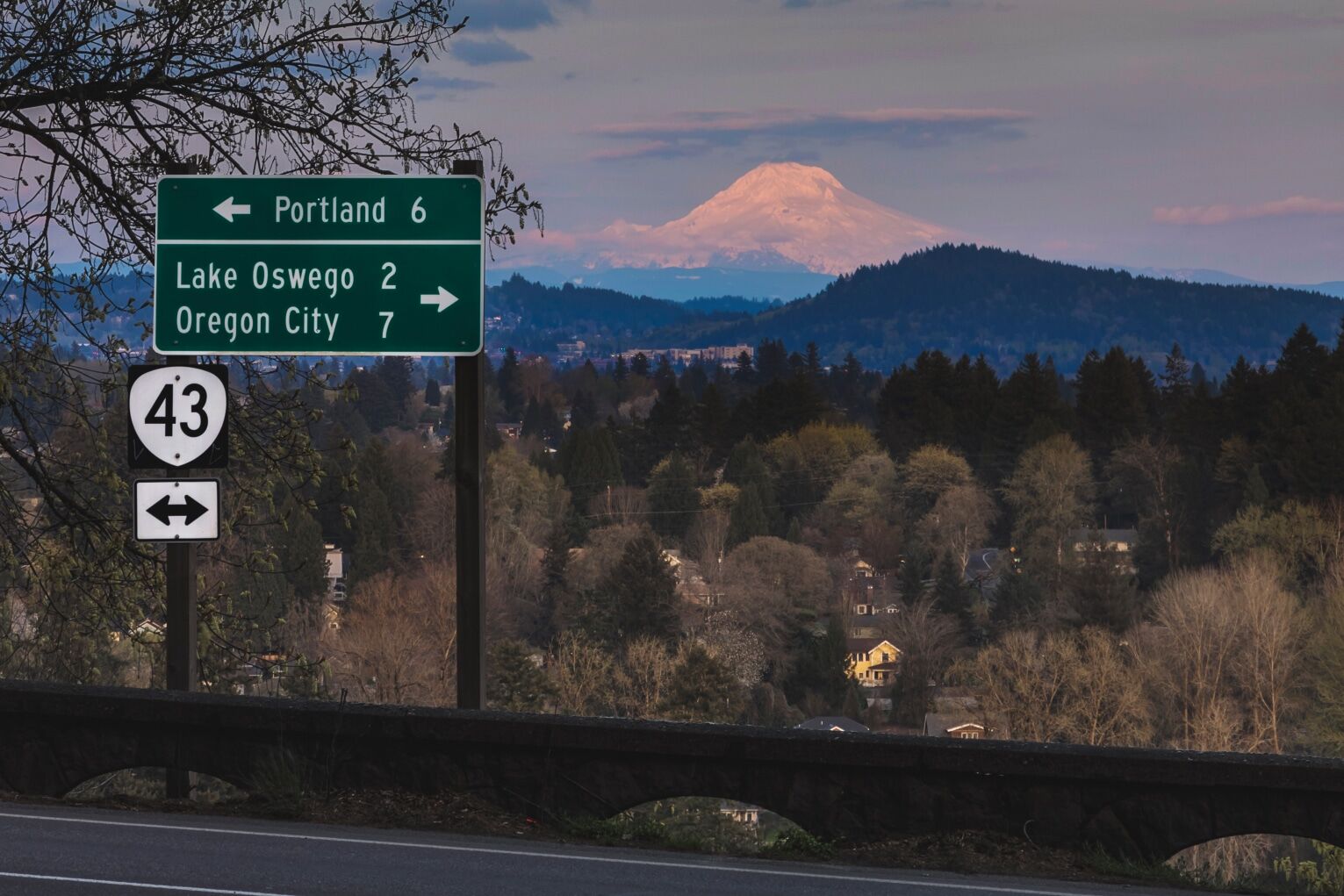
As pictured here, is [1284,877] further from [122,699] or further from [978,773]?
[122,699]

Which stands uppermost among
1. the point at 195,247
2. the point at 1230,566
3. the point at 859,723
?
the point at 195,247

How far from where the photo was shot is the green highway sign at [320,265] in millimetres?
10219

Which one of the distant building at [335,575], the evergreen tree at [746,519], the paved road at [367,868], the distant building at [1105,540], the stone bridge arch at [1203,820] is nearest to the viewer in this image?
the paved road at [367,868]

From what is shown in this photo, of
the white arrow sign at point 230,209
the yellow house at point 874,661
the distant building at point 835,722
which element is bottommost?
the distant building at point 835,722

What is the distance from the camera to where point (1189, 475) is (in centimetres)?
12731

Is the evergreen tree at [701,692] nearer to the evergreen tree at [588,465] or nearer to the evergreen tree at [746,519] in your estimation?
the evergreen tree at [746,519]

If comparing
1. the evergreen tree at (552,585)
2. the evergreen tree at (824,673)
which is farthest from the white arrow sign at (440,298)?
the evergreen tree at (552,585)

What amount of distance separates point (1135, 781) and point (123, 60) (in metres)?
8.99

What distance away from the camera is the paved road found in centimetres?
781

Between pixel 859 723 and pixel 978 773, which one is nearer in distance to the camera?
pixel 978 773

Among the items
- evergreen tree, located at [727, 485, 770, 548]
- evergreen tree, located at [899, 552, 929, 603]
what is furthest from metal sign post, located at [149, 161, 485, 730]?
evergreen tree, located at [727, 485, 770, 548]

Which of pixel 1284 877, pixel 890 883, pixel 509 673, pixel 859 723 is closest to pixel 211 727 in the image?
pixel 890 883

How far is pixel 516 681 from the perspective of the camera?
7538 cm

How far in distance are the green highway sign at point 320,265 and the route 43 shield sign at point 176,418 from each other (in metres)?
0.33
